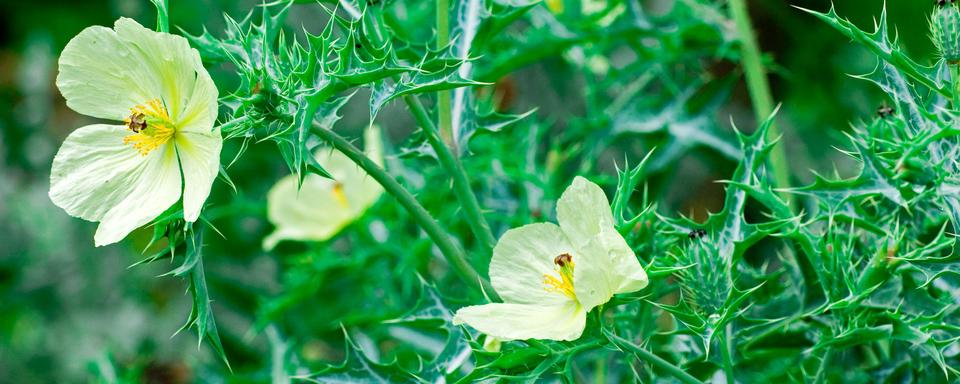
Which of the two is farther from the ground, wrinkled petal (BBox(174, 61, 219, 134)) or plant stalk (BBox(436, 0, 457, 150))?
wrinkled petal (BBox(174, 61, 219, 134))

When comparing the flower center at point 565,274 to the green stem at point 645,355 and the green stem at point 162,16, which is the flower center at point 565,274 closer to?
the green stem at point 645,355

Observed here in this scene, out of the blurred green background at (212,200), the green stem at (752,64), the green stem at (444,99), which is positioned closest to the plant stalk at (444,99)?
the green stem at (444,99)

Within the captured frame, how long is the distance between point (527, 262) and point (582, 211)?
6 cm

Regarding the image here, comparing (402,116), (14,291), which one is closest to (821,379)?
(402,116)

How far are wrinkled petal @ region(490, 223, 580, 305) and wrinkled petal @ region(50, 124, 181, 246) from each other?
0.82ft

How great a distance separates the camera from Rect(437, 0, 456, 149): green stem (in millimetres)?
873

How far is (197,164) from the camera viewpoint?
0.74 meters

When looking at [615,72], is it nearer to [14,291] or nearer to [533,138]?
[533,138]

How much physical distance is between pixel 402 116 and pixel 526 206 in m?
0.94

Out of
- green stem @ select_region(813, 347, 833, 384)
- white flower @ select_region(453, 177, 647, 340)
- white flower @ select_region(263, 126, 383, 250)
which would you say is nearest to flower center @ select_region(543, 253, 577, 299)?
white flower @ select_region(453, 177, 647, 340)

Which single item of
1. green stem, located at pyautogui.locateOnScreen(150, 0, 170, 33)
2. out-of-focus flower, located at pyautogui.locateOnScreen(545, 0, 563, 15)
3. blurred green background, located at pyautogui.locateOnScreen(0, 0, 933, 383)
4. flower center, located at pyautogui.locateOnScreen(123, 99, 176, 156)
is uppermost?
green stem, located at pyautogui.locateOnScreen(150, 0, 170, 33)

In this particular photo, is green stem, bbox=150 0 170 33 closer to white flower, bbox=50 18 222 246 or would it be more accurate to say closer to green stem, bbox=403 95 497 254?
white flower, bbox=50 18 222 246

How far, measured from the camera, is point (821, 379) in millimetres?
823

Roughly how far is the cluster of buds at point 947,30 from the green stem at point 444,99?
395 millimetres
